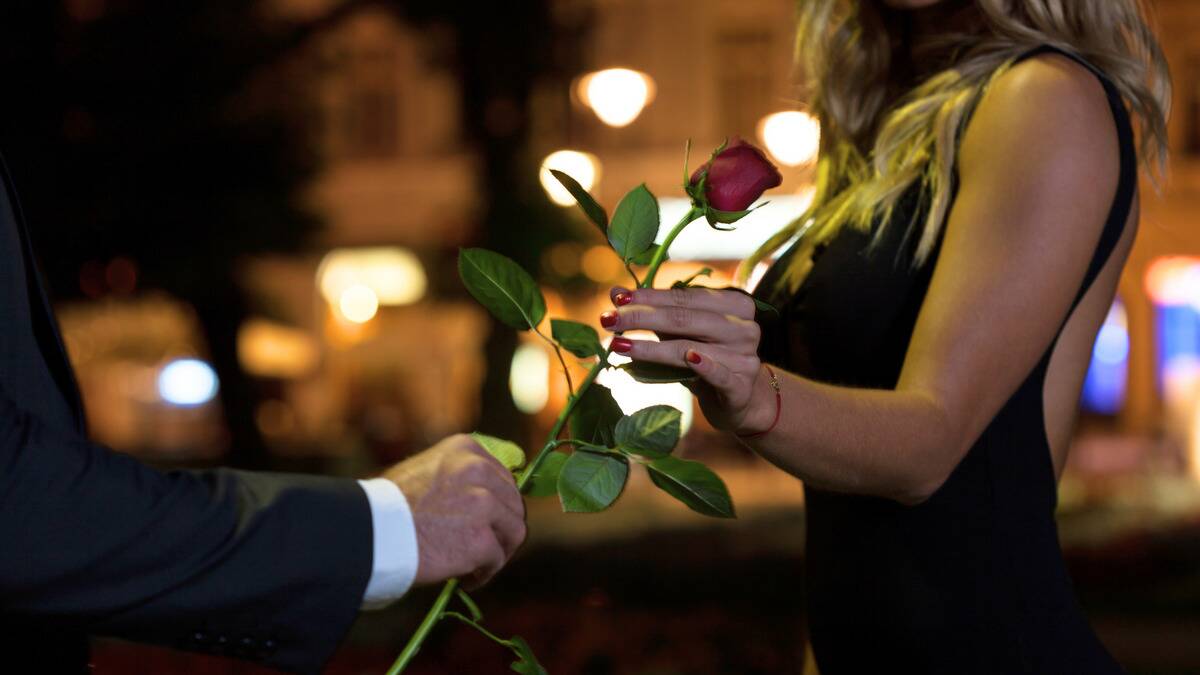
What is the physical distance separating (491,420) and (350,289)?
48.5ft

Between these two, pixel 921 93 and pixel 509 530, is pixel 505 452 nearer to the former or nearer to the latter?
pixel 509 530

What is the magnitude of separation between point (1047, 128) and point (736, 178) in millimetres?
569

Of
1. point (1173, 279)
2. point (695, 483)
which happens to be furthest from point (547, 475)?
point (1173, 279)

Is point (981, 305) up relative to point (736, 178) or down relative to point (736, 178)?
down

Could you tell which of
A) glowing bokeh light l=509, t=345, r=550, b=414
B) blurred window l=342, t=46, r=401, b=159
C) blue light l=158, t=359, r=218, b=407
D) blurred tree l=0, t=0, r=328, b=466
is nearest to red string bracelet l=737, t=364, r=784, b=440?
blurred tree l=0, t=0, r=328, b=466

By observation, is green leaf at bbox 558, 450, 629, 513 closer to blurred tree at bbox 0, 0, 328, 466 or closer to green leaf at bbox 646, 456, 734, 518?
green leaf at bbox 646, 456, 734, 518

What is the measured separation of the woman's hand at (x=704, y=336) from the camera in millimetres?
1179

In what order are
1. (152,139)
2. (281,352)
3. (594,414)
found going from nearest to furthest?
(594,414)
(152,139)
(281,352)

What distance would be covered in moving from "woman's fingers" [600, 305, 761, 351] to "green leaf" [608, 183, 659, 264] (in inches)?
2.9

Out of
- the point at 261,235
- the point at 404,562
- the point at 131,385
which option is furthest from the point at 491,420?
the point at 131,385

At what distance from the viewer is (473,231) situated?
9148 mm

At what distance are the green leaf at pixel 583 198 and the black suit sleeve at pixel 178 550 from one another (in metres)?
0.36

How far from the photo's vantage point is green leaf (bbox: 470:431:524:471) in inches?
51.3

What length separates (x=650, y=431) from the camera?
3.93 ft
